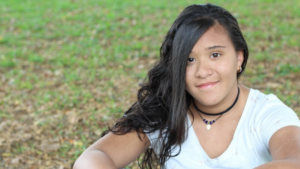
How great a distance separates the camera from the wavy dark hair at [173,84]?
2.43 m

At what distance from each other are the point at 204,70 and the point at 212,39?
0.61ft

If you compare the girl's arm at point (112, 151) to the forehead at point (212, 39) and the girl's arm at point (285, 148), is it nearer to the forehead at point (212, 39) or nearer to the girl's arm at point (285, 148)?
the forehead at point (212, 39)

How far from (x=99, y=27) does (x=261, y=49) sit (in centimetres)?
326

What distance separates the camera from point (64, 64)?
655 centimetres

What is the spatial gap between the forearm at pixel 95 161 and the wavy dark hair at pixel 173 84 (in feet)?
0.82

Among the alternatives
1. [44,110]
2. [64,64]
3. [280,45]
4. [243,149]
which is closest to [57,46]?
[64,64]

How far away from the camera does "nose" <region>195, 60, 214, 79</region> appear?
2.40 meters

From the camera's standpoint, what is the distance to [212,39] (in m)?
2.41

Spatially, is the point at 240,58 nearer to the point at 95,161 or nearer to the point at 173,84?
the point at 173,84

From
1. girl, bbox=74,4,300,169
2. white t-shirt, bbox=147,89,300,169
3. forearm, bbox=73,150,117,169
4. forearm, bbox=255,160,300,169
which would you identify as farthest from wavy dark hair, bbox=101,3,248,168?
forearm, bbox=255,160,300,169

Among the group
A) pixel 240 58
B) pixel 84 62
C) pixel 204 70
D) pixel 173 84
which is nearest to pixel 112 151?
pixel 173 84

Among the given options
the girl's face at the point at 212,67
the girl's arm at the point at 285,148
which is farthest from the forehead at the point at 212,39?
the girl's arm at the point at 285,148

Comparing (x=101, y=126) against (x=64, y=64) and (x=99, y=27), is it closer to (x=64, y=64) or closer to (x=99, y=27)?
(x=64, y=64)

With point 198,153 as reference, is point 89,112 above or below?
below
